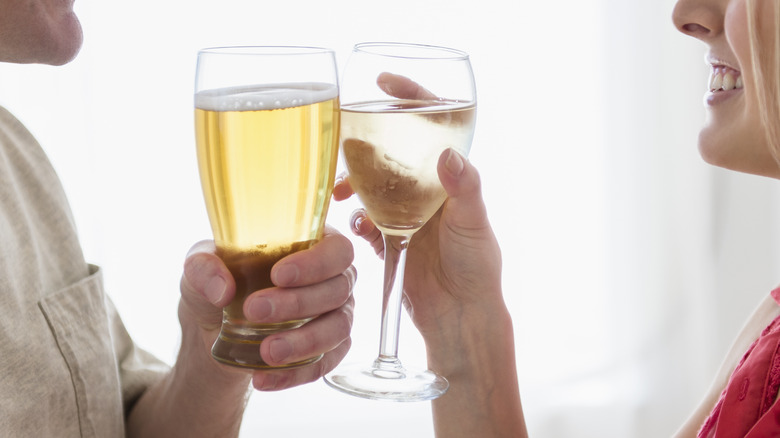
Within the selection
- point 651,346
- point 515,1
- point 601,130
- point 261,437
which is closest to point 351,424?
point 261,437

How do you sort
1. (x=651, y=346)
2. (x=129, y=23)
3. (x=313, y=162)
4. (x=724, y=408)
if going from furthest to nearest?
(x=651, y=346) → (x=129, y=23) → (x=724, y=408) → (x=313, y=162)

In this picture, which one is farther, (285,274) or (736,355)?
(736,355)

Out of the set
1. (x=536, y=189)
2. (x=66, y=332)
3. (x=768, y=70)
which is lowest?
(x=536, y=189)

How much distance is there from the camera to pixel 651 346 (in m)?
3.09

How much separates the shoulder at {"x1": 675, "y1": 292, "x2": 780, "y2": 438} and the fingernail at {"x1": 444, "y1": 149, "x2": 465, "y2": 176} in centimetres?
56

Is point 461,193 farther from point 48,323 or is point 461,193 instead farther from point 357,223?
point 48,323

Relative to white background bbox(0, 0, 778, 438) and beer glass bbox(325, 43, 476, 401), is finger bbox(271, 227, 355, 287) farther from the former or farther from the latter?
white background bbox(0, 0, 778, 438)

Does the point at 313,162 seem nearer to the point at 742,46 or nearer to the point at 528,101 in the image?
the point at 742,46

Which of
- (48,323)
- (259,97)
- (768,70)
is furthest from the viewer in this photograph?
(48,323)

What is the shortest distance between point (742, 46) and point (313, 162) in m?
0.63

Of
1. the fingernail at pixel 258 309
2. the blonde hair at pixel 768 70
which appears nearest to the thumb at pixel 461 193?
the fingernail at pixel 258 309

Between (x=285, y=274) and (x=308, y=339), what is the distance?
77mm

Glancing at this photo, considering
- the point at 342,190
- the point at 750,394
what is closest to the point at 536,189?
the point at 342,190

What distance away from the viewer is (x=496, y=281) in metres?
1.29
